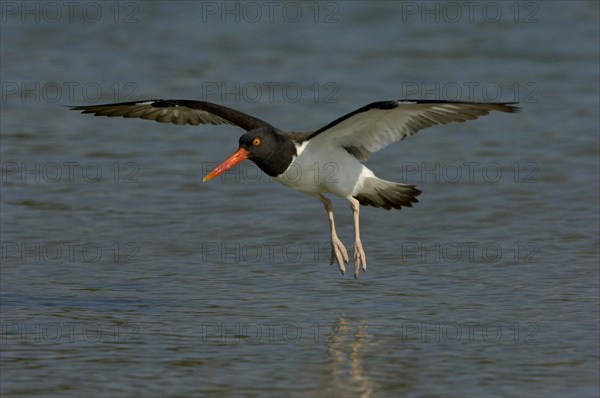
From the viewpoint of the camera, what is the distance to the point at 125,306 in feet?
32.0

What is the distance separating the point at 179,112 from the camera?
1164 centimetres

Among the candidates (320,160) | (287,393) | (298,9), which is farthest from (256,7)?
(287,393)

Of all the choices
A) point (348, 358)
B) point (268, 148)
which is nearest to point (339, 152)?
point (268, 148)

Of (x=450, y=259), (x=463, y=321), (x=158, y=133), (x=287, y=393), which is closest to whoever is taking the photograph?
(x=287, y=393)

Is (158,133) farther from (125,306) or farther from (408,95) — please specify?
(125,306)

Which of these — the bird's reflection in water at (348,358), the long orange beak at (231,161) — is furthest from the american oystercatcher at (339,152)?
the bird's reflection in water at (348,358)

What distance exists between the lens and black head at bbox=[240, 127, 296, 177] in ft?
33.3

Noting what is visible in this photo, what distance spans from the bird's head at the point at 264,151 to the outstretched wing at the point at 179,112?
320mm

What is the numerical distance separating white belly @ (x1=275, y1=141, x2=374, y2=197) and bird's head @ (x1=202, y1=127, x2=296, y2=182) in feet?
0.32

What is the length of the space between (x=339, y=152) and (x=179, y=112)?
6.21ft

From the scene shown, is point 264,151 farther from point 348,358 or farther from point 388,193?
point 348,358

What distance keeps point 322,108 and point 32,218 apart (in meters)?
5.38

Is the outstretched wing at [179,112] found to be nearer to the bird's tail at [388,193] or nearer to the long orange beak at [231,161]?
the long orange beak at [231,161]

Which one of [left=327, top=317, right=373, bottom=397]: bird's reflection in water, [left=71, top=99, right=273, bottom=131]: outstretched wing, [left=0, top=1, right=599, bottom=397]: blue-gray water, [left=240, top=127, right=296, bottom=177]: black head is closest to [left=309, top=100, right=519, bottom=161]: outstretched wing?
[left=240, top=127, right=296, bottom=177]: black head
